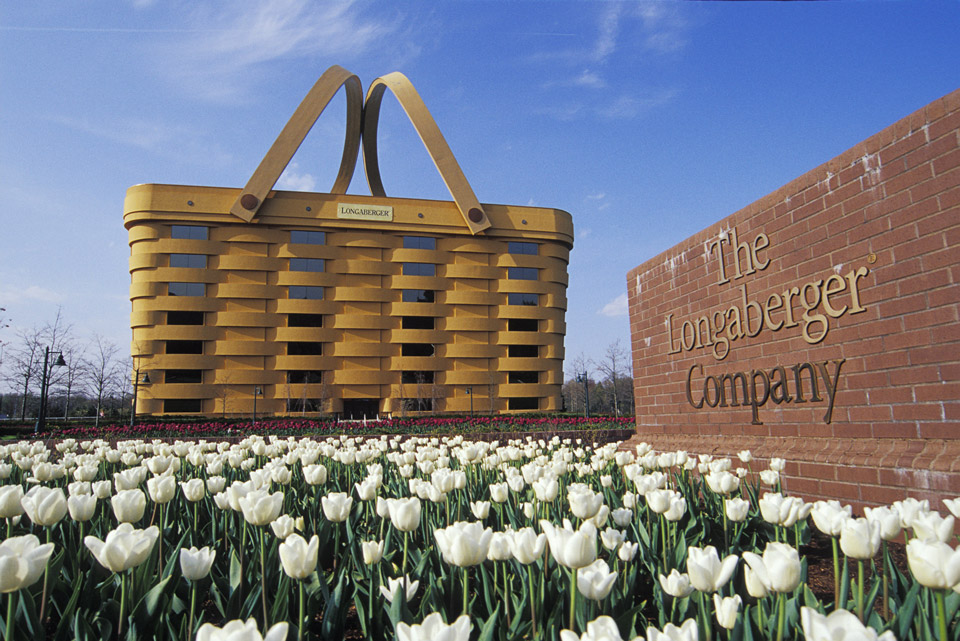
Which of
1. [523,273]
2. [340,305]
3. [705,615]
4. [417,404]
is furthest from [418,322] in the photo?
[705,615]

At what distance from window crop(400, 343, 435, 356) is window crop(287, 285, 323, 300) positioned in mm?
6845

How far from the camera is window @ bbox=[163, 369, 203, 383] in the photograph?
1512 inches

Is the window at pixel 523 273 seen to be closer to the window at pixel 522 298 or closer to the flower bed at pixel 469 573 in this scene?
the window at pixel 522 298

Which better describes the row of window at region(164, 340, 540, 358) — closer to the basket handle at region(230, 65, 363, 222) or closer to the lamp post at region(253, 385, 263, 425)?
the lamp post at region(253, 385, 263, 425)

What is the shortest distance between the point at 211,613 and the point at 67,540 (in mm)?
1280

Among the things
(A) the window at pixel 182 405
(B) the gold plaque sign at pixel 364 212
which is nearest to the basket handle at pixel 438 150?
(B) the gold plaque sign at pixel 364 212

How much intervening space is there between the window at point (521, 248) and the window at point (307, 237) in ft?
43.8

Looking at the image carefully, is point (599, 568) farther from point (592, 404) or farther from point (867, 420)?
point (592, 404)

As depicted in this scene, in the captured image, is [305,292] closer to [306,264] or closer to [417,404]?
[306,264]

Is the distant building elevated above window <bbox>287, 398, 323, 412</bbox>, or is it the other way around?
the distant building

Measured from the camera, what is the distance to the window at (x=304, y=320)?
40.5 meters

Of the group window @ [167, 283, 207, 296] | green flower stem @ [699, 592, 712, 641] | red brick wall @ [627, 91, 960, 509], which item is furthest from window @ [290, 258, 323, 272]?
green flower stem @ [699, 592, 712, 641]

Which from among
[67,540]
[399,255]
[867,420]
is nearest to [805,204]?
[867,420]

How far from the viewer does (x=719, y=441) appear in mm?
7230
